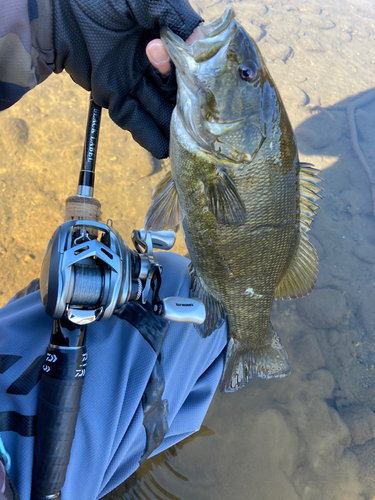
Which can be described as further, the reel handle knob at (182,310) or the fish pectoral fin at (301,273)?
the fish pectoral fin at (301,273)

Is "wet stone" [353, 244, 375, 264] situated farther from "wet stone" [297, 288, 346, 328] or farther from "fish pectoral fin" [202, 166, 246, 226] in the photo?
"fish pectoral fin" [202, 166, 246, 226]

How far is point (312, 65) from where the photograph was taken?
6195mm

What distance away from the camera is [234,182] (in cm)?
134

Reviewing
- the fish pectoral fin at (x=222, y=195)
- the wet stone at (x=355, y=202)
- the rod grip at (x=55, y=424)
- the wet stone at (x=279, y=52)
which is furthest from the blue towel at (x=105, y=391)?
the wet stone at (x=279, y=52)

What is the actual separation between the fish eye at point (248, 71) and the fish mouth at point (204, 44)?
101 millimetres

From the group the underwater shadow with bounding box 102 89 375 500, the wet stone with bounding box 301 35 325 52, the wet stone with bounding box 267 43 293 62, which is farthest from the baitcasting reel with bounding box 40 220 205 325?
the wet stone with bounding box 301 35 325 52

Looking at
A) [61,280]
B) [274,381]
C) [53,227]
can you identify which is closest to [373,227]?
[274,381]

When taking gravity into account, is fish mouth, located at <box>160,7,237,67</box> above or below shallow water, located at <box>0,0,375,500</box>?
above

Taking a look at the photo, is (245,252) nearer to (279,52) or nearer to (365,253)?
(365,253)

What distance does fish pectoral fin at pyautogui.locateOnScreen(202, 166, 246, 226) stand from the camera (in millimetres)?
1335

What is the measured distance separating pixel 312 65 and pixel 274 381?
616 centimetres

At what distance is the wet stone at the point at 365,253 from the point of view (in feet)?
12.8

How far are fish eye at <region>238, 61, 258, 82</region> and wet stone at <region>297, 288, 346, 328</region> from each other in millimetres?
2602

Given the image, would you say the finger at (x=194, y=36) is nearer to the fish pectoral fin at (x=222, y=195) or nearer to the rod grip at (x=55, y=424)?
the fish pectoral fin at (x=222, y=195)
